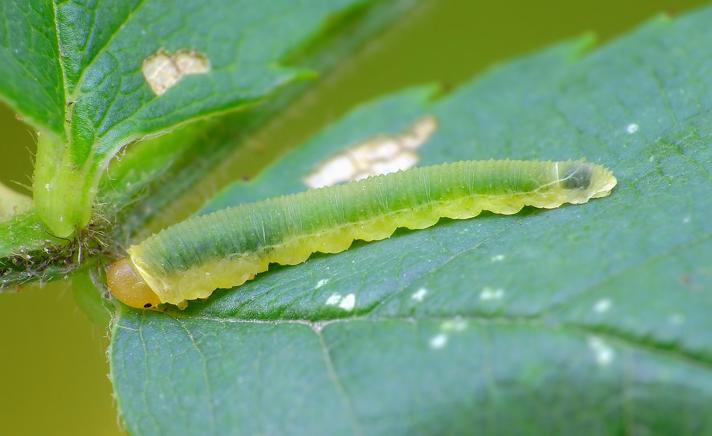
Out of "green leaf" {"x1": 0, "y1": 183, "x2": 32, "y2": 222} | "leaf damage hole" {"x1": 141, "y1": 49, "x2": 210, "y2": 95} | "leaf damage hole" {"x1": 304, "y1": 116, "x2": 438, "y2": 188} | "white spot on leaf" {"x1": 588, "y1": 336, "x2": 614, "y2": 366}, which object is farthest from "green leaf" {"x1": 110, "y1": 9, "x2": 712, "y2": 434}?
"leaf damage hole" {"x1": 141, "y1": 49, "x2": 210, "y2": 95}

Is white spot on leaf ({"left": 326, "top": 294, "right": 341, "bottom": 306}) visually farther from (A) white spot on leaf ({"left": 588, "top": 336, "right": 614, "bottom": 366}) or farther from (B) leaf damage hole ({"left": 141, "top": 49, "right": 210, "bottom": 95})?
(B) leaf damage hole ({"left": 141, "top": 49, "right": 210, "bottom": 95})

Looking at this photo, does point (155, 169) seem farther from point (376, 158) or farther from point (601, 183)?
point (601, 183)

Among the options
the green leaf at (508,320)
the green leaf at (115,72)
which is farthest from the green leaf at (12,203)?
the green leaf at (508,320)

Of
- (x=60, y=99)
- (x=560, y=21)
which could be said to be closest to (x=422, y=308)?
(x=60, y=99)

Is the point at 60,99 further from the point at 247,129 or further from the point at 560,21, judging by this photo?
the point at 560,21

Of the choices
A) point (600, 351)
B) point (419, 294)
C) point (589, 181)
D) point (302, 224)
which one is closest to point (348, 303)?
point (419, 294)
